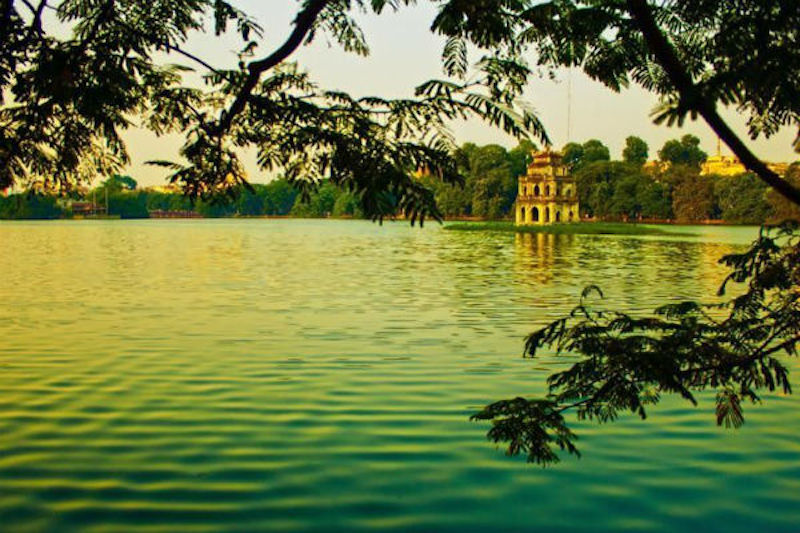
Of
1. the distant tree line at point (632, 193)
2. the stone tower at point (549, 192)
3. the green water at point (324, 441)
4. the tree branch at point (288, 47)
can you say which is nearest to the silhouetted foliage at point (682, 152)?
the distant tree line at point (632, 193)

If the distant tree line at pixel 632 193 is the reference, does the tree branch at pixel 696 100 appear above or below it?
below

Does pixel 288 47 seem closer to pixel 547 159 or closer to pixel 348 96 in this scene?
pixel 348 96

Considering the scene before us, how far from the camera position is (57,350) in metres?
13.6

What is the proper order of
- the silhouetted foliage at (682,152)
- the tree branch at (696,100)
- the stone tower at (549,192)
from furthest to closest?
the silhouetted foliage at (682,152), the stone tower at (549,192), the tree branch at (696,100)

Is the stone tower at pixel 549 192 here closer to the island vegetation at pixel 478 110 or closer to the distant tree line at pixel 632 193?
the distant tree line at pixel 632 193

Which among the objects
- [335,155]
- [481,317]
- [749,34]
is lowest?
[481,317]

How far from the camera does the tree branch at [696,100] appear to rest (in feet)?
9.39

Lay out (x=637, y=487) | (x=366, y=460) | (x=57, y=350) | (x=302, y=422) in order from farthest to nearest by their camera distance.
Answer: (x=57, y=350), (x=302, y=422), (x=366, y=460), (x=637, y=487)

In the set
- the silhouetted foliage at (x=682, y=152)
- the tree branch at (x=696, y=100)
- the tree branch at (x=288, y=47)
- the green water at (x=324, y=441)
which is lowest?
the green water at (x=324, y=441)

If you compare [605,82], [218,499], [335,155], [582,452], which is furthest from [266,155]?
[582,452]

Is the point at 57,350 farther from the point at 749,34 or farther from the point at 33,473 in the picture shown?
the point at 749,34

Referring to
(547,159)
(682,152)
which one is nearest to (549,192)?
(547,159)

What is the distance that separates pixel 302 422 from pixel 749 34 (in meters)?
6.64

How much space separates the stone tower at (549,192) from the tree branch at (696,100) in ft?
309
